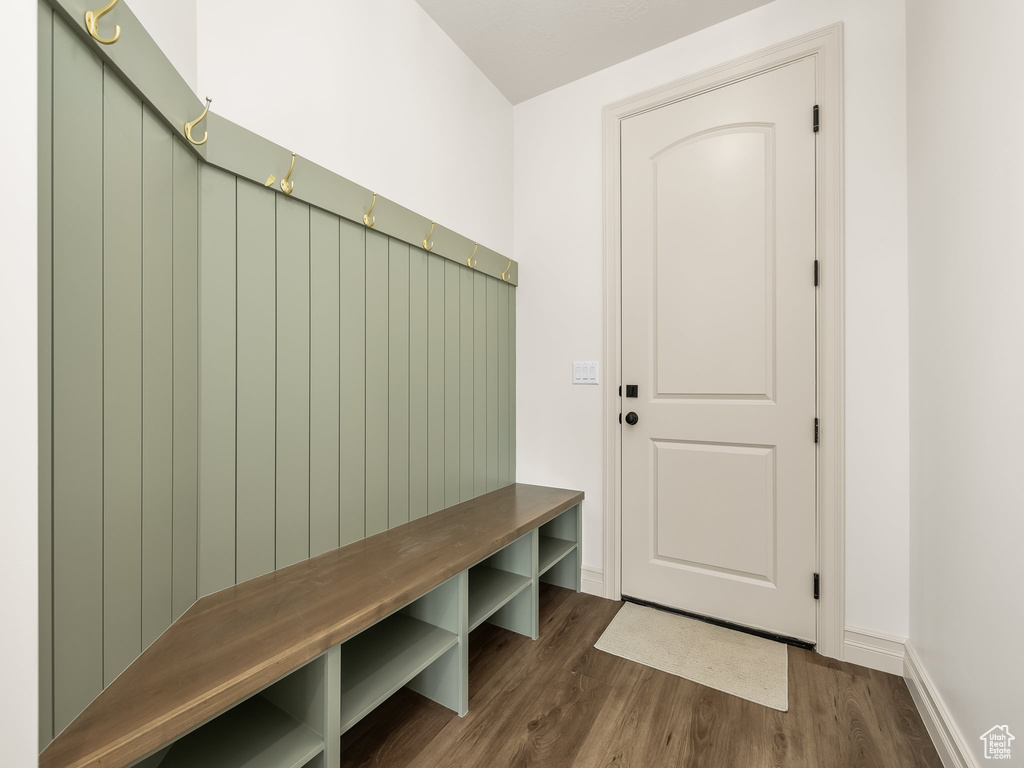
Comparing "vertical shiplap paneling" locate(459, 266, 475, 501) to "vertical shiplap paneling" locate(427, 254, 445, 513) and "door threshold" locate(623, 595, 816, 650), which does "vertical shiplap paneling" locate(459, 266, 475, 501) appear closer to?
"vertical shiplap paneling" locate(427, 254, 445, 513)

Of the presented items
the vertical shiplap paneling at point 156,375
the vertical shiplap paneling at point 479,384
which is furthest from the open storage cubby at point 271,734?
the vertical shiplap paneling at point 479,384

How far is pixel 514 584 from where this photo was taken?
1.91 metres

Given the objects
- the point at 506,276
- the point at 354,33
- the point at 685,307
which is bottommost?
the point at 685,307

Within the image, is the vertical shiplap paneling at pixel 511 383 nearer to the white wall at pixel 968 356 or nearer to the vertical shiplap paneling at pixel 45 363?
the white wall at pixel 968 356

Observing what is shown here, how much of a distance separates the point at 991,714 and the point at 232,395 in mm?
1973

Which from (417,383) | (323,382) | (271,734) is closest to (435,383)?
(417,383)

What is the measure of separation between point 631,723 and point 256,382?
1.52 metres

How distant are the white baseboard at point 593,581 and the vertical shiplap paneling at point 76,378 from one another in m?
1.96

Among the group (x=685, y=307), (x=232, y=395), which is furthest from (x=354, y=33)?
(x=685, y=307)

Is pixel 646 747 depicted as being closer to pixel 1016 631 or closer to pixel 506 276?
pixel 1016 631

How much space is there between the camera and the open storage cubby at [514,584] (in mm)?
1875

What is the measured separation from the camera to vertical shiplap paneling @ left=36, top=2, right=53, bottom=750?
2.31 feet

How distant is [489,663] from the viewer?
1.77m

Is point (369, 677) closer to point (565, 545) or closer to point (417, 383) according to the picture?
point (417, 383)
